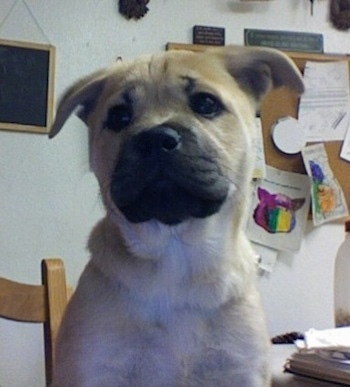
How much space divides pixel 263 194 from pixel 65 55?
1.89ft

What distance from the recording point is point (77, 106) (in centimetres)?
117

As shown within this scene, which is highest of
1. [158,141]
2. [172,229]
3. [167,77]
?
[167,77]

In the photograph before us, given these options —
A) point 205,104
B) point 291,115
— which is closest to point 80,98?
point 205,104

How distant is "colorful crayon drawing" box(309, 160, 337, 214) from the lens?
1914 mm

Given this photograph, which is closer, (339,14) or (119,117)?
(119,117)

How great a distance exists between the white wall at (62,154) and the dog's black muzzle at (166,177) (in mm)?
738

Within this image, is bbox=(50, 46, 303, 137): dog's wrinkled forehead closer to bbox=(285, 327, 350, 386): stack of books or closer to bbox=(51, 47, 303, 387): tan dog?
bbox=(51, 47, 303, 387): tan dog

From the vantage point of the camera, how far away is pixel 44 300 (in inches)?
51.5

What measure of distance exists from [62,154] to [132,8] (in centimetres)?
38

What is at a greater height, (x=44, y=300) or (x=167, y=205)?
(x=167, y=205)

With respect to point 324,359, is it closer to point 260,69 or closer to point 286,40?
point 260,69

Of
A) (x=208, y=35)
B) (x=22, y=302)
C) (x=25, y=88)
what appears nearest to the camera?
(x=22, y=302)

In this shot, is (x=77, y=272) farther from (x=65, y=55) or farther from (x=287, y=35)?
(x=287, y=35)

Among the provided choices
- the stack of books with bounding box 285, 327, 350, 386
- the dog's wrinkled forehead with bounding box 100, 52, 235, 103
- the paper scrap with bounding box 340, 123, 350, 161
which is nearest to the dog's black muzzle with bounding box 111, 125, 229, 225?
the dog's wrinkled forehead with bounding box 100, 52, 235, 103
